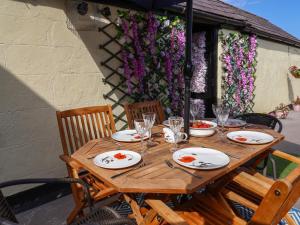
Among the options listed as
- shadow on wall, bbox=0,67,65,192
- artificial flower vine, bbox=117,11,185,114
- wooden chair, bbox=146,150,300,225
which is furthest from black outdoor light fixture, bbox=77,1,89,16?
wooden chair, bbox=146,150,300,225

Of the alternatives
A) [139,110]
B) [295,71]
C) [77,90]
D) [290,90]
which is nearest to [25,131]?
[77,90]

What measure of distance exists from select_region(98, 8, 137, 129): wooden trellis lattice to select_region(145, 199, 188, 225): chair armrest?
1886 mm

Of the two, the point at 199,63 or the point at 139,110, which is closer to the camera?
the point at 139,110

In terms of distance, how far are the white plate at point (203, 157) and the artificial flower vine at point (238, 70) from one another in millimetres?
3408

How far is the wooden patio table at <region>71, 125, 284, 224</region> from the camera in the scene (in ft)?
3.51

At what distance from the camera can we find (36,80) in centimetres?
229

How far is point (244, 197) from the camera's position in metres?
1.57

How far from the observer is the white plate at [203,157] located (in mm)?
1248

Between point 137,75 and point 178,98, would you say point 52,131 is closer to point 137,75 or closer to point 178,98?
point 137,75

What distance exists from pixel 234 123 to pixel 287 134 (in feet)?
10.5

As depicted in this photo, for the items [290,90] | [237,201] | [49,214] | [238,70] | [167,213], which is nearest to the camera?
[167,213]

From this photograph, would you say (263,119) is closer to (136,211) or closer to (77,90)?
(136,211)

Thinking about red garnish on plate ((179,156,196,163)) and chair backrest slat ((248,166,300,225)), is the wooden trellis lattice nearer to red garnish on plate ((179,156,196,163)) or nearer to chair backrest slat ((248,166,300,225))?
red garnish on plate ((179,156,196,163))

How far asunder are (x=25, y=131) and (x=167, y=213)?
1.73m
